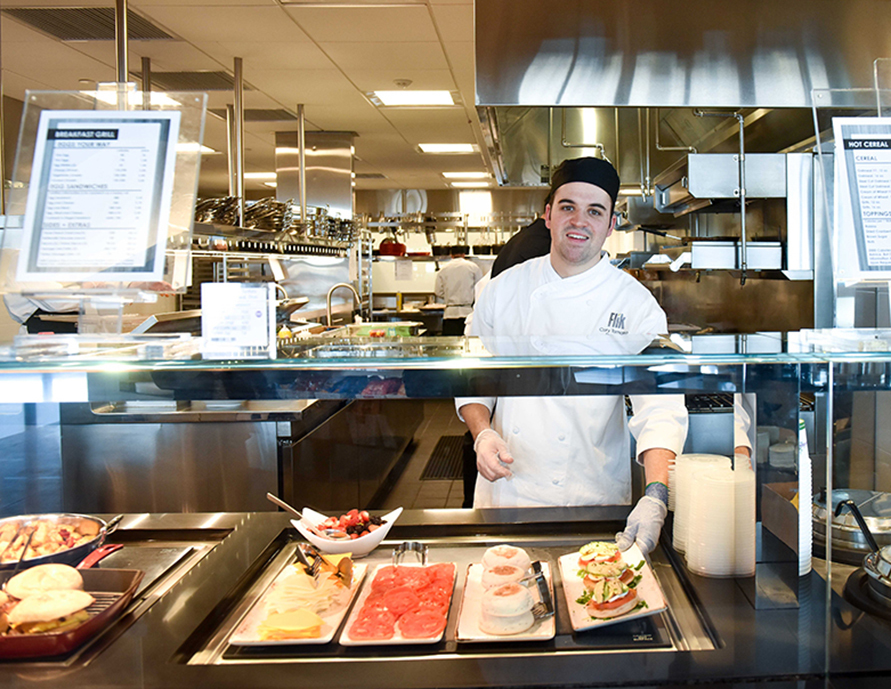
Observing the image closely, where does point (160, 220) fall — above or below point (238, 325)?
above

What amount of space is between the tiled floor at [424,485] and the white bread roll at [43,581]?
331cm

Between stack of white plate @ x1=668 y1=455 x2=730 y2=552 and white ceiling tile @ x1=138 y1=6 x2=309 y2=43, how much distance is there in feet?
11.9

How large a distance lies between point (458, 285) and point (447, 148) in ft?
6.77

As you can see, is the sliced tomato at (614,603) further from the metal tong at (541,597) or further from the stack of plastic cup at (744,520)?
the stack of plastic cup at (744,520)

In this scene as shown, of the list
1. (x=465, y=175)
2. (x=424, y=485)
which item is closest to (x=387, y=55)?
(x=424, y=485)

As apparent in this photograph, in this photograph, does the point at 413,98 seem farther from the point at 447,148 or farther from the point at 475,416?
the point at 475,416

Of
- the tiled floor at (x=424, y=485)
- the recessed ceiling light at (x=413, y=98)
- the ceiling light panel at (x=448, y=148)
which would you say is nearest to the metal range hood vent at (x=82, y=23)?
the recessed ceiling light at (x=413, y=98)

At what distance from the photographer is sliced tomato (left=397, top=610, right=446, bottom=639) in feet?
3.57

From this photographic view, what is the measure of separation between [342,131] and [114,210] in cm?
671

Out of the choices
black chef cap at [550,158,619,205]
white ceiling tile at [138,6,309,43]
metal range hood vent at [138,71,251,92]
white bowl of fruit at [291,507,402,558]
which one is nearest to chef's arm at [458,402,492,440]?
white bowl of fruit at [291,507,402,558]

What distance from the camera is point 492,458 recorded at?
5.54ft

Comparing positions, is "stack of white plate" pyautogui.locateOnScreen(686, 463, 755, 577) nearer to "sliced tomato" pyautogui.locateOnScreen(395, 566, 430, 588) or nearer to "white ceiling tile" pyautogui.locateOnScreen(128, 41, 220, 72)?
"sliced tomato" pyautogui.locateOnScreen(395, 566, 430, 588)

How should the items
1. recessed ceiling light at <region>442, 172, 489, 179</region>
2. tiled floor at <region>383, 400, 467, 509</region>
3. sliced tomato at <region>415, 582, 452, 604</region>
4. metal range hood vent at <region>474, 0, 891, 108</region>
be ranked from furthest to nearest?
recessed ceiling light at <region>442, 172, 489, 179</region>
tiled floor at <region>383, 400, 467, 509</region>
metal range hood vent at <region>474, 0, 891, 108</region>
sliced tomato at <region>415, 582, 452, 604</region>

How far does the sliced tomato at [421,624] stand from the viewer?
1.09m
